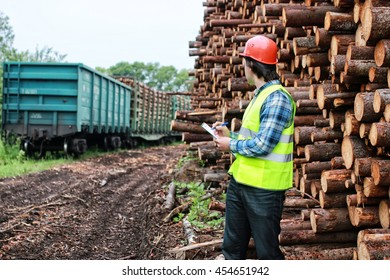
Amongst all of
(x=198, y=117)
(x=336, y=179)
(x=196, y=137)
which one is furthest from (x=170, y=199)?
(x=336, y=179)

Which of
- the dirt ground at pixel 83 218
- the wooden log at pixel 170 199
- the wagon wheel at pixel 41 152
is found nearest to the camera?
the dirt ground at pixel 83 218

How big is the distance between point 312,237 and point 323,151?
0.71m

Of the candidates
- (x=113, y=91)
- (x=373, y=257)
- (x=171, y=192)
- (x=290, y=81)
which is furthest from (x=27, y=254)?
(x=113, y=91)

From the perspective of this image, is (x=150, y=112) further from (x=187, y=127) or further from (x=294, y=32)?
(x=294, y=32)

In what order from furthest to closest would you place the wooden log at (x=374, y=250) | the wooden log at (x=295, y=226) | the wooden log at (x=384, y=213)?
the wooden log at (x=295, y=226)
the wooden log at (x=384, y=213)
the wooden log at (x=374, y=250)

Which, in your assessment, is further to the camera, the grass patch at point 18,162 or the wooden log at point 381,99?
the grass patch at point 18,162

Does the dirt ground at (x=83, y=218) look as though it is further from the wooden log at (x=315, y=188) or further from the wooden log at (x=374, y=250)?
the wooden log at (x=374, y=250)

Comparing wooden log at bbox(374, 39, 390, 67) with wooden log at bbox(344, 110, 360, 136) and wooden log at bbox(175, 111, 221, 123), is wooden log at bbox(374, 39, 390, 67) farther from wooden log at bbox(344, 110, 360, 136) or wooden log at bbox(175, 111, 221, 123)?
wooden log at bbox(175, 111, 221, 123)

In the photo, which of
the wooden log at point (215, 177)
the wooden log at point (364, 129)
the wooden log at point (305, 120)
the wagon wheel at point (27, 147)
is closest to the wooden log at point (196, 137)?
the wooden log at point (215, 177)

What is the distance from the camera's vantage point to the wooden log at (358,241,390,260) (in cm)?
315

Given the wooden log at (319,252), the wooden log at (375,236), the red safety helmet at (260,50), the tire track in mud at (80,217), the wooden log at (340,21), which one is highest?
the wooden log at (340,21)

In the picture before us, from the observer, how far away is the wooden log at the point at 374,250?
10.3 ft

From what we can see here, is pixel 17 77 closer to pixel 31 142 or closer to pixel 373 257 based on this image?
pixel 31 142

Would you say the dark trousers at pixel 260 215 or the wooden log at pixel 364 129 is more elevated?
the wooden log at pixel 364 129
